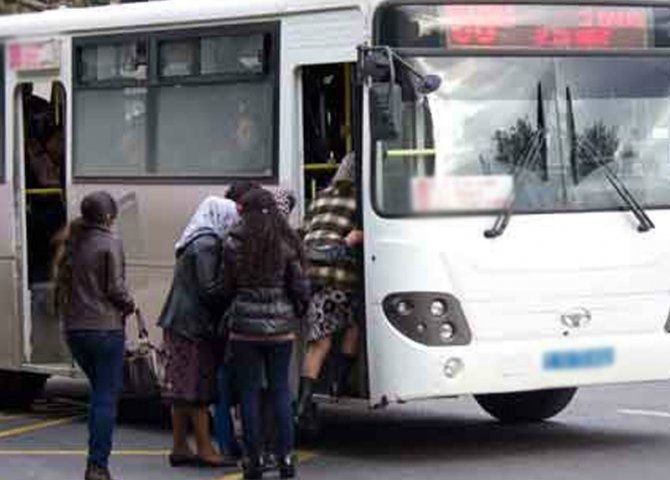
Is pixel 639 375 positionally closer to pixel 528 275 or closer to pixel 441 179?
pixel 528 275

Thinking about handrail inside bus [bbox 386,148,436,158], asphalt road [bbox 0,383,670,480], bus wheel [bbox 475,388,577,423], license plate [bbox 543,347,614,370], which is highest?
handrail inside bus [bbox 386,148,436,158]

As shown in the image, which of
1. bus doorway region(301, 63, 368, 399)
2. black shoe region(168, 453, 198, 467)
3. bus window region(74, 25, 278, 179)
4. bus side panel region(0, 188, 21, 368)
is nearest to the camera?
black shoe region(168, 453, 198, 467)

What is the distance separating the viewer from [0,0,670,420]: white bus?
9258mm

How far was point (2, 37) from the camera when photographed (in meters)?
12.3

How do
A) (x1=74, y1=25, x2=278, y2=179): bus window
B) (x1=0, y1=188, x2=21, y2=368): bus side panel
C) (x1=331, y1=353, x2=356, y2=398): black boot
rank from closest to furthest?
(x1=331, y1=353, x2=356, y2=398): black boot, (x1=74, y1=25, x2=278, y2=179): bus window, (x1=0, y1=188, x2=21, y2=368): bus side panel

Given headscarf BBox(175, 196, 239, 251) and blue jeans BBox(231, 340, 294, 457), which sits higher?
headscarf BBox(175, 196, 239, 251)

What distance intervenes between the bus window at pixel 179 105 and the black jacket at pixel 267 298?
1224mm

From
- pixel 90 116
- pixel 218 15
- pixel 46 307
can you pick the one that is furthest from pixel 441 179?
pixel 46 307

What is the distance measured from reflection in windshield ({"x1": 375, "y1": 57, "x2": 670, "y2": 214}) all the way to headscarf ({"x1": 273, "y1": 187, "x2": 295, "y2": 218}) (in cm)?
55

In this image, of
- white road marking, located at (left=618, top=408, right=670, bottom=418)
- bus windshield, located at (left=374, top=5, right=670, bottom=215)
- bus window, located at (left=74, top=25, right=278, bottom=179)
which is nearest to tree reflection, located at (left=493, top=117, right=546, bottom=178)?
bus windshield, located at (left=374, top=5, right=670, bottom=215)

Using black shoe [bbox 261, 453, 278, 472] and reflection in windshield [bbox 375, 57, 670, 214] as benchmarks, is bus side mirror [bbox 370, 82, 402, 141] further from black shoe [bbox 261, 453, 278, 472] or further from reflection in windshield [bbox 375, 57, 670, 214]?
black shoe [bbox 261, 453, 278, 472]

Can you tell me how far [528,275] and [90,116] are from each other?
374cm

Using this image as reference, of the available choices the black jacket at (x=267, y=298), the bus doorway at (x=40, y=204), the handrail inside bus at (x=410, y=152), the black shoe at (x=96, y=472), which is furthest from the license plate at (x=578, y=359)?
the bus doorway at (x=40, y=204)

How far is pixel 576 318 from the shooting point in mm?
9500
